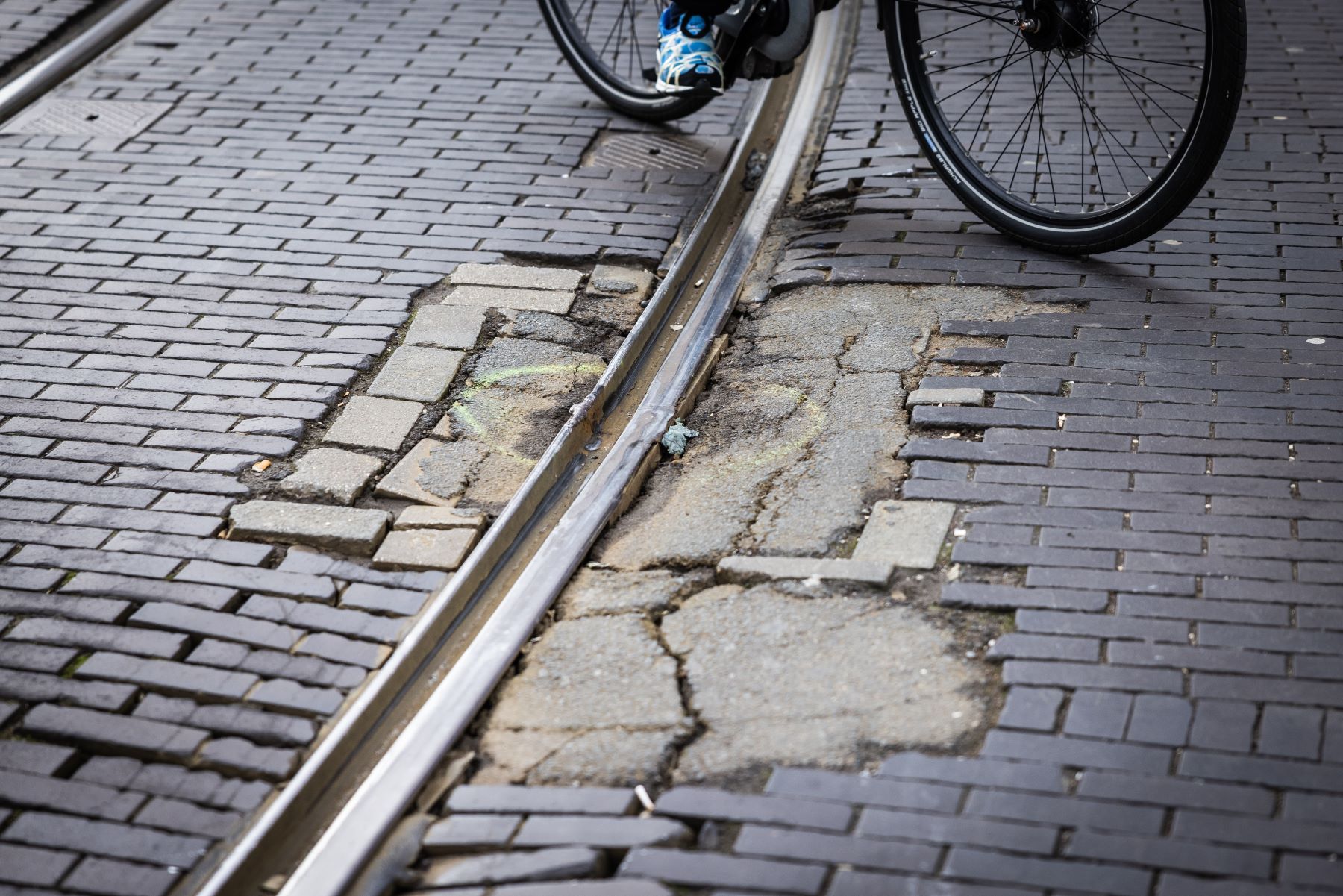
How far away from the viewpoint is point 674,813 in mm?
2600

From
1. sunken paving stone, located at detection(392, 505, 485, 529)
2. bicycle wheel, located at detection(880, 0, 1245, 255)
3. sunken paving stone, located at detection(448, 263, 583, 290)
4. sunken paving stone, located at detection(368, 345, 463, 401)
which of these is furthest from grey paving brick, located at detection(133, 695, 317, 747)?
bicycle wheel, located at detection(880, 0, 1245, 255)

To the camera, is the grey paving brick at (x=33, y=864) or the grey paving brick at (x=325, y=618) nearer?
the grey paving brick at (x=33, y=864)

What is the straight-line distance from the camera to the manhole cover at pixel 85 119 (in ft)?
19.4

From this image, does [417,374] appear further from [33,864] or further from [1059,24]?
[1059,24]

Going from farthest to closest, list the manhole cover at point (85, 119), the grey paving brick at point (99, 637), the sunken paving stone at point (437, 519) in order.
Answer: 1. the manhole cover at point (85, 119)
2. the sunken paving stone at point (437, 519)
3. the grey paving brick at point (99, 637)

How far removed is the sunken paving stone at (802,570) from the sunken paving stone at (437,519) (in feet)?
2.29

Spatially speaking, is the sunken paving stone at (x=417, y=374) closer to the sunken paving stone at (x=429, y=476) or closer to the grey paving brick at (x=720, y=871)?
the sunken paving stone at (x=429, y=476)

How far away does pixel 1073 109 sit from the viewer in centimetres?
571

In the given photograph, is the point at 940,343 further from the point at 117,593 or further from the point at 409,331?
the point at 117,593

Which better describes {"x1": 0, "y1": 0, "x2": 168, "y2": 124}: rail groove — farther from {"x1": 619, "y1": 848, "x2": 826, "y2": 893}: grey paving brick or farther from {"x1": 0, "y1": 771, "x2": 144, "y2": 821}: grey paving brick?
{"x1": 619, "y1": 848, "x2": 826, "y2": 893}: grey paving brick

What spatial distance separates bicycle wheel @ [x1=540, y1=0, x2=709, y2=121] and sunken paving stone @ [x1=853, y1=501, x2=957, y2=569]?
2.82 m

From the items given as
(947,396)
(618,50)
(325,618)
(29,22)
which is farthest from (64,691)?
Result: (29,22)

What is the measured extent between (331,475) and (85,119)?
3.34m

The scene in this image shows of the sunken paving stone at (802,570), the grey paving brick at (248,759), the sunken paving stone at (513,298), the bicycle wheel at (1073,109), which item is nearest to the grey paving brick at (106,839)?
the grey paving brick at (248,759)
